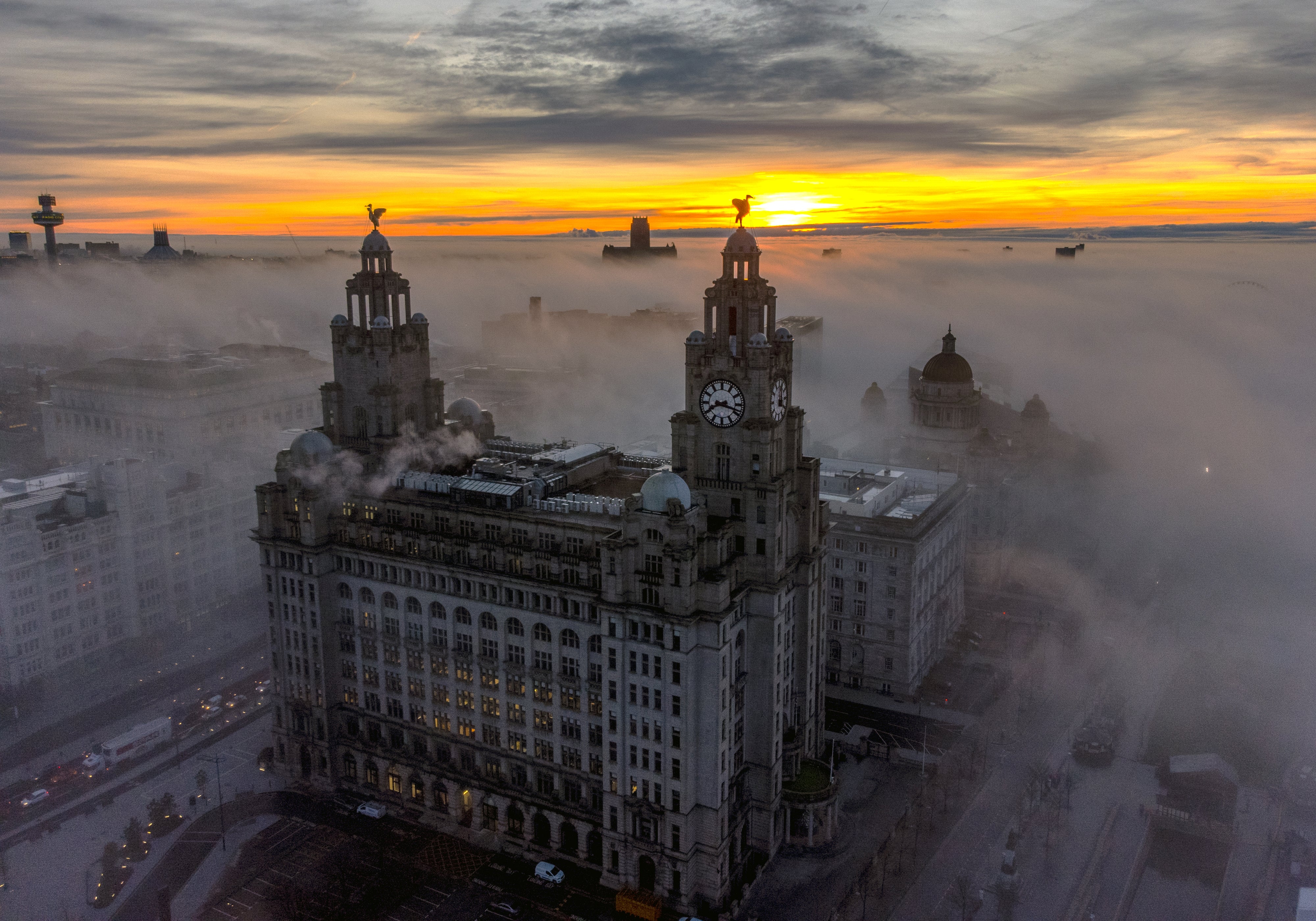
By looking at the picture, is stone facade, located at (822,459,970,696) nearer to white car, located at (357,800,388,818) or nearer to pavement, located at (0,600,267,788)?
white car, located at (357,800,388,818)

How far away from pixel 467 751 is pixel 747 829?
35490mm

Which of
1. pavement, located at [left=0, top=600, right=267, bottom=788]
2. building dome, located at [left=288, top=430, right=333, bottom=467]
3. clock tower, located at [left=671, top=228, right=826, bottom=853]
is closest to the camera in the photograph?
clock tower, located at [left=671, top=228, right=826, bottom=853]

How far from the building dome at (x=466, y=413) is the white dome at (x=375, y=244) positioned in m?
23.7

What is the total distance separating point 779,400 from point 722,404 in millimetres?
6931

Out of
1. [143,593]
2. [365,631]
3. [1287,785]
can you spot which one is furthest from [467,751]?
[1287,785]

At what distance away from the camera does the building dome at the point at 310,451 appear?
118 m

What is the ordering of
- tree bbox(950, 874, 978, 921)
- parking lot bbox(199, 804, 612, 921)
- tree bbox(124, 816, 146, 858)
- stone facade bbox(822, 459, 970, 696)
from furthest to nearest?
stone facade bbox(822, 459, 970, 696), tree bbox(124, 816, 146, 858), parking lot bbox(199, 804, 612, 921), tree bbox(950, 874, 978, 921)

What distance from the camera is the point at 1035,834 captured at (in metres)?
112

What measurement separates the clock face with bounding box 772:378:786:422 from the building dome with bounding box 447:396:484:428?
161ft

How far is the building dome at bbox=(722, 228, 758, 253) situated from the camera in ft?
342

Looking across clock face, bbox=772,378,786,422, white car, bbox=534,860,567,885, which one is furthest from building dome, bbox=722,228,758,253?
white car, bbox=534,860,567,885

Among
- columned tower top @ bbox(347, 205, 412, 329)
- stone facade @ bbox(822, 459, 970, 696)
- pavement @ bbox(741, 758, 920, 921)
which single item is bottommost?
pavement @ bbox(741, 758, 920, 921)

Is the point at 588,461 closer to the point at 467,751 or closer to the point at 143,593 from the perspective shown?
the point at 467,751

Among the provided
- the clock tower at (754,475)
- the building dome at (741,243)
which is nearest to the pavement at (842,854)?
the clock tower at (754,475)
